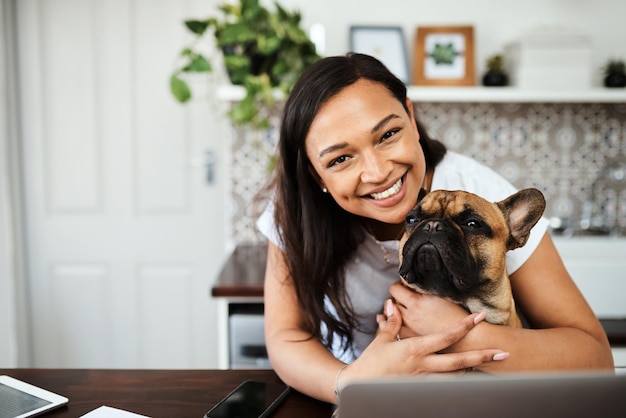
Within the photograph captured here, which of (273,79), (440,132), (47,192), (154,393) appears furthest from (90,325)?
(154,393)

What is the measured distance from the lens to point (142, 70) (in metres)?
2.91

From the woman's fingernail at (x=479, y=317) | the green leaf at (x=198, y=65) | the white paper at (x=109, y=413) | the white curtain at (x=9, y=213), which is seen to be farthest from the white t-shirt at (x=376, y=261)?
the white curtain at (x=9, y=213)

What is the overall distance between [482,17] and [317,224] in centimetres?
185

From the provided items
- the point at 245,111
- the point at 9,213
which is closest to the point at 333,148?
the point at 245,111

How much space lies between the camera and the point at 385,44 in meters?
2.61

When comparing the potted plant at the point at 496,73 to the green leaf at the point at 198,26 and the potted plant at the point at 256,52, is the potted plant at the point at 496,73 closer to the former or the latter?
the potted plant at the point at 256,52

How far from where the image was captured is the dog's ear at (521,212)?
93 centimetres

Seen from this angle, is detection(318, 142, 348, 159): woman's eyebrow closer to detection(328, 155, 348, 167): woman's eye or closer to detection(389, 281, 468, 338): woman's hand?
detection(328, 155, 348, 167): woman's eye

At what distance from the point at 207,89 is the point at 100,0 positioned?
670mm

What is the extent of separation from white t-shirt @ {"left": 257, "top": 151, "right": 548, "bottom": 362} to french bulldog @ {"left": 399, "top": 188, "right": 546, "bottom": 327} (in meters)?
0.25

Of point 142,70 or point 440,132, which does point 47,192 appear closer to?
point 142,70

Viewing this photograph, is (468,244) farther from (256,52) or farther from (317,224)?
(256,52)

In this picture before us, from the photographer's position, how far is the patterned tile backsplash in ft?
8.87

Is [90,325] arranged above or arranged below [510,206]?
below
